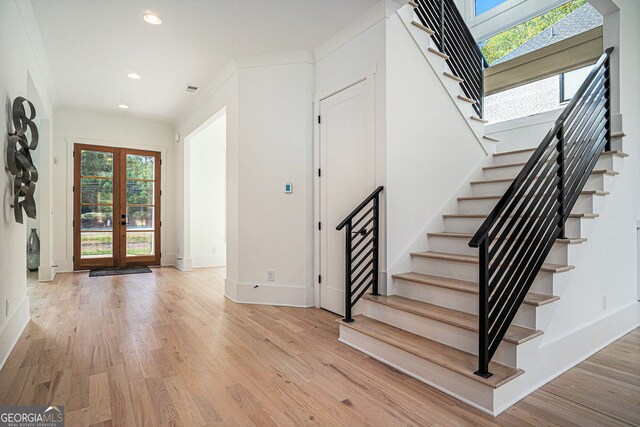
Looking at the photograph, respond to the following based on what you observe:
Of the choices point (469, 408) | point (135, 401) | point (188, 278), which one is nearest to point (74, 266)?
point (188, 278)

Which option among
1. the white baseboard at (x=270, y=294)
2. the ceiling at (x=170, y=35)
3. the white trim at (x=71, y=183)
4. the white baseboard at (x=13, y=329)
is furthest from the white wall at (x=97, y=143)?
the white baseboard at (x=270, y=294)

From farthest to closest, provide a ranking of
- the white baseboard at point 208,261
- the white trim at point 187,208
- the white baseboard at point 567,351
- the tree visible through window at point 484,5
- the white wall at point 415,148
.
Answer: the white baseboard at point 208,261, the white trim at point 187,208, the tree visible through window at point 484,5, the white wall at point 415,148, the white baseboard at point 567,351

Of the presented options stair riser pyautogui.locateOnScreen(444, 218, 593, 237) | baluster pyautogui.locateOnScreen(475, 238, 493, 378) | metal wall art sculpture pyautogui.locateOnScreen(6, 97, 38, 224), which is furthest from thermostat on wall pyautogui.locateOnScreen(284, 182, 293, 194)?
baluster pyautogui.locateOnScreen(475, 238, 493, 378)

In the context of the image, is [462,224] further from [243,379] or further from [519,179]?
[243,379]

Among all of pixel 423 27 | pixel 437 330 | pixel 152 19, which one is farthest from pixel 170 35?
pixel 437 330

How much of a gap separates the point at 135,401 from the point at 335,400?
113cm

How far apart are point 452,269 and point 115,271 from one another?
5827mm

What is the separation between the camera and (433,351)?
217 centimetres

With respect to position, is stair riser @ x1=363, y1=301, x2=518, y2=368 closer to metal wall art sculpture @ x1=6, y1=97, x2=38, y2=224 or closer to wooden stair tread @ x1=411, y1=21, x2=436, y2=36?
wooden stair tread @ x1=411, y1=21, x2=436, y2=36

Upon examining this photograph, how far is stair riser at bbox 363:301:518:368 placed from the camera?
1.97 m

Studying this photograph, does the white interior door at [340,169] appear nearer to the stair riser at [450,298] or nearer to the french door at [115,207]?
the stair riser at [450,298]

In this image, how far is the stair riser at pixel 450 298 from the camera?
6.95 ft

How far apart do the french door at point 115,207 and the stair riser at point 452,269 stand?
5.71 m

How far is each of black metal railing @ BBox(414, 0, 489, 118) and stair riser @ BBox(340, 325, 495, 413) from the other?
305cm
